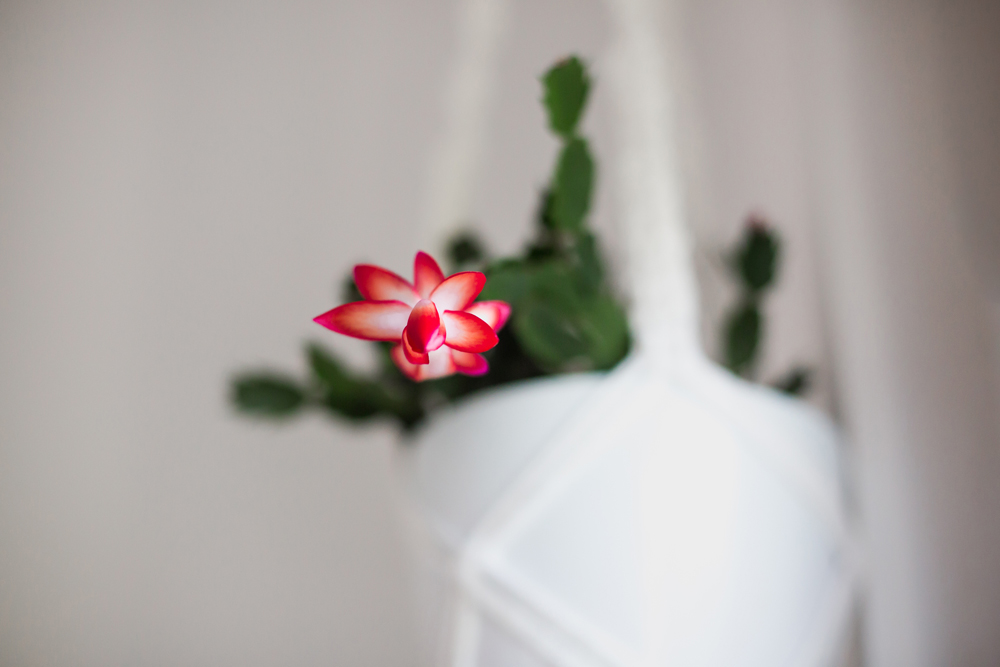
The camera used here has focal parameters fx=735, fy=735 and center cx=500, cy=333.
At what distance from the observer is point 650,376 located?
1.68ft

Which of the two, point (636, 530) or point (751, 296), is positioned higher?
point (751, 296)

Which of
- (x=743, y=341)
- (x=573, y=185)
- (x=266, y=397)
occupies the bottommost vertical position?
(x=266, y=397)

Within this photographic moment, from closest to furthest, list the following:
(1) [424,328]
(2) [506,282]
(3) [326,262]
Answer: (1) [424,328], (2) [506,282], (3) [326,262]

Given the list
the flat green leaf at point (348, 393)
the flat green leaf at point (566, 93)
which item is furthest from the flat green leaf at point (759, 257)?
the flat green leaf at point (348, 393)

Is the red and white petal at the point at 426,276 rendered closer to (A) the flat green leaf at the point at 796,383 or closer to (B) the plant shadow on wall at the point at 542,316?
(B) the plant shadow on wall at the point at 542,316

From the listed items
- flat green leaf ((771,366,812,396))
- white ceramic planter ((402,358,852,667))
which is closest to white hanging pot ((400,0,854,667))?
white ceramic planter ((402,358,852,667))

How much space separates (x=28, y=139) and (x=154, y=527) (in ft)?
1.62

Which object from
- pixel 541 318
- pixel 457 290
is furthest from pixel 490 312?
pixel 541 318

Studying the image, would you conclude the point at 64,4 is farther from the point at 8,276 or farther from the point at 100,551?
the point at 100,551

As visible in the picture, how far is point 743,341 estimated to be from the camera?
0.65 m

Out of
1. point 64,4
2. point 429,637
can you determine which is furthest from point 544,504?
point 64,4

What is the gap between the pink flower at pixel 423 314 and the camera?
332 mm

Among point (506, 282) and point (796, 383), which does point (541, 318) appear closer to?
point (506, 282)

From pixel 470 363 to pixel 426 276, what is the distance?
0.16 ft
